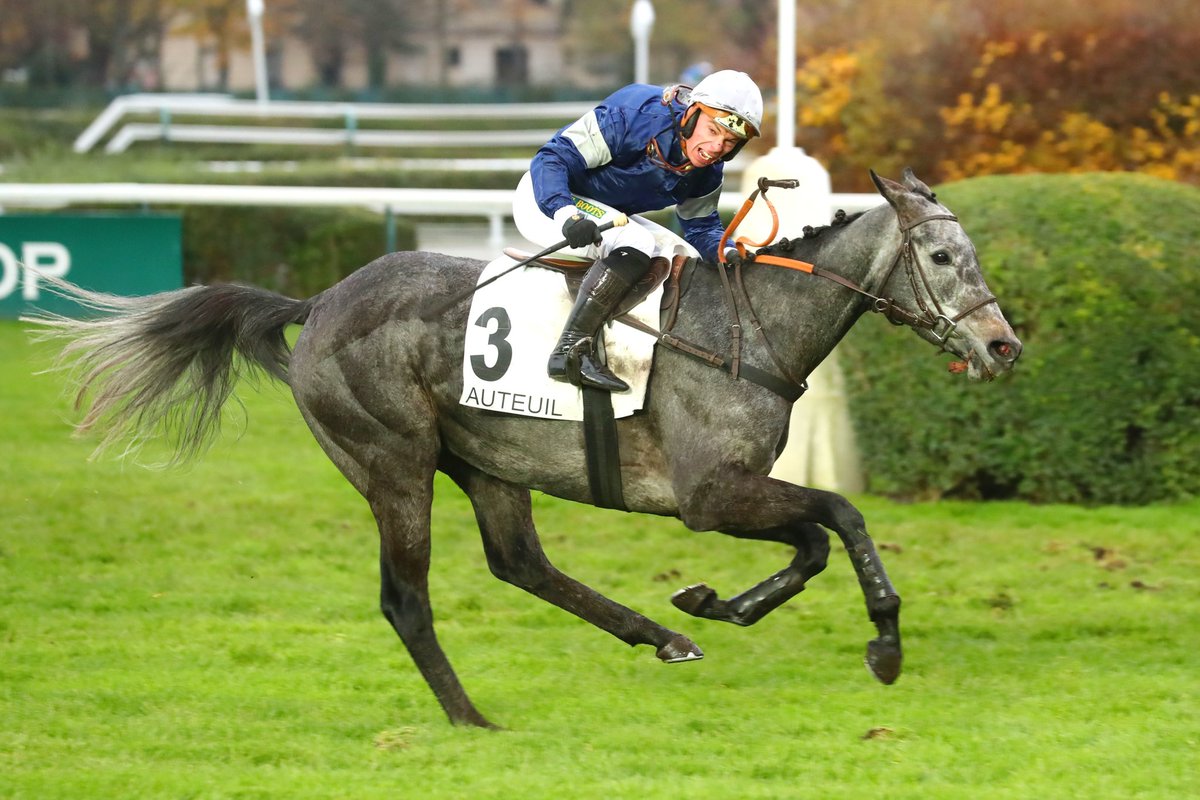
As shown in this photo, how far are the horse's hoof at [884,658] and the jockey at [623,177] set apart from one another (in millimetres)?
1072

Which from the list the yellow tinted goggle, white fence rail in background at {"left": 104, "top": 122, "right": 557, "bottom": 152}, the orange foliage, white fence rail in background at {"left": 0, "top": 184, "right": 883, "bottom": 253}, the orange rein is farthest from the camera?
white fence rail in background at {"left": 104, "top": 122, "right": 557, "bottom": 152}

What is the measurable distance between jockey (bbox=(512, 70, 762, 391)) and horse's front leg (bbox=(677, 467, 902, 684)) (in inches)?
17.0

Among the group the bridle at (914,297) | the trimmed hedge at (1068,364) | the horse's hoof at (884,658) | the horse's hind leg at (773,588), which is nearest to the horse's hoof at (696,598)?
the horse's hind leg at (773,588)

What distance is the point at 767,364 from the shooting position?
15.9ft

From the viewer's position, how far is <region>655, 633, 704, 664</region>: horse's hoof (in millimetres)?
5156

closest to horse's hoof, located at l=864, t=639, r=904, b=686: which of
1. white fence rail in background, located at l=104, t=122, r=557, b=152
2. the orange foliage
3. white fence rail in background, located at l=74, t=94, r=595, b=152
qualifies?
the orange foliage

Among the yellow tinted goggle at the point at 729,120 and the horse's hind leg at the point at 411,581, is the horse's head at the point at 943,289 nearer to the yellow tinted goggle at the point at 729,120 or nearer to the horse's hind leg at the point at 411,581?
the yellow tinted goggle at the point at 729,120

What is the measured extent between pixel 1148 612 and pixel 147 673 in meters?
3.74

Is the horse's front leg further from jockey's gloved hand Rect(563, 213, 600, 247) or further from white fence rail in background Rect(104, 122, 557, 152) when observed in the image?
white fence rail in background Rect(104, 122, 557, 152)

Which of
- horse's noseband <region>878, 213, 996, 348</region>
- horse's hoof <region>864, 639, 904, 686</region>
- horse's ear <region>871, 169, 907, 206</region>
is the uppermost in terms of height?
horse's ear <region>871, 169, 907, 206</region>

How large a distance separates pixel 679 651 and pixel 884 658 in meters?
0.79

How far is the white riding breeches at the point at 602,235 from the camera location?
4.90 metres

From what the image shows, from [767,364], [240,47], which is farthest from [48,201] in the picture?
[240,47]

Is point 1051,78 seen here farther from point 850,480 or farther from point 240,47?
point 240,47
